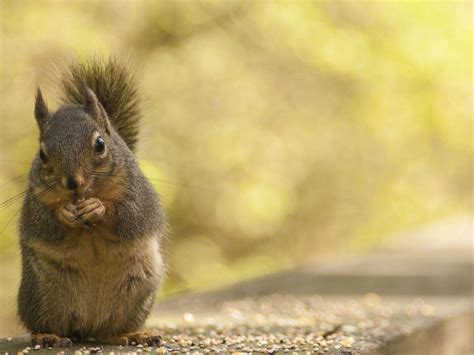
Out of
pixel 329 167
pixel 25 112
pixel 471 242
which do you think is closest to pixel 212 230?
pixel 329 167

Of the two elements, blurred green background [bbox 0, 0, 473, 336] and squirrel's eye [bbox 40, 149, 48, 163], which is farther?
blurred green background [bbox 0, 0, 473, 336]

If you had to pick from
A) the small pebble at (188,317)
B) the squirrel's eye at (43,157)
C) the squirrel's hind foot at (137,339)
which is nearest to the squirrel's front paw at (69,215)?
the squirrel's eye at (43,157)

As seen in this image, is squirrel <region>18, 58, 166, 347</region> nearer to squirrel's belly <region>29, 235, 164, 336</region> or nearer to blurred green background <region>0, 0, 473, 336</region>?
squirrel's belly <region>29, 235, 164, 336</region>

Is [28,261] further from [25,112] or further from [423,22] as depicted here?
[423,22]

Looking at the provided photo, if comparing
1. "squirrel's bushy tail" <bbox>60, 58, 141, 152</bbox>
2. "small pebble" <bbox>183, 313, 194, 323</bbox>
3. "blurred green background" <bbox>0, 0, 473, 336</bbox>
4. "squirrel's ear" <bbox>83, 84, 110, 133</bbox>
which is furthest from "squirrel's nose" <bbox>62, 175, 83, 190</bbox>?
"blurred green background" <bbox>0, 0, 473, 336</bbox>

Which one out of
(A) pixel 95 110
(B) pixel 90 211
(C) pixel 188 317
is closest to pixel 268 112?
(C) pixel 188 317

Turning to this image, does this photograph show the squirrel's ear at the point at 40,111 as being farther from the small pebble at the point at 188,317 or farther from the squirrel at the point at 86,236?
the small pebble at the point at 188,317
